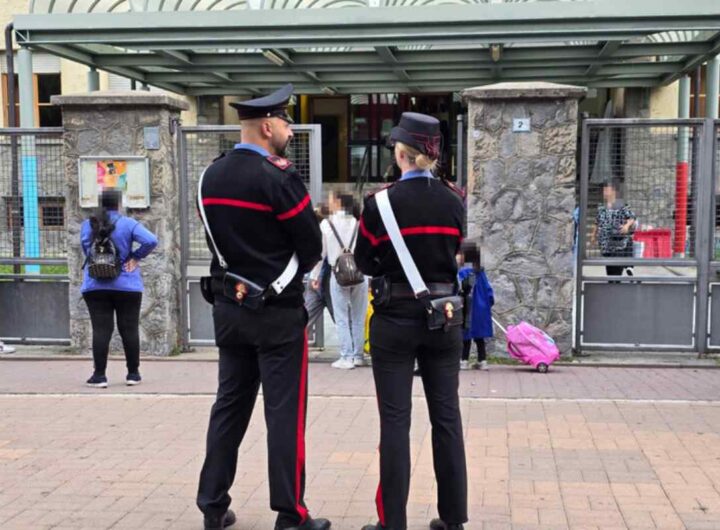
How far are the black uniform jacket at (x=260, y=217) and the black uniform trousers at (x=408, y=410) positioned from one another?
51 cm

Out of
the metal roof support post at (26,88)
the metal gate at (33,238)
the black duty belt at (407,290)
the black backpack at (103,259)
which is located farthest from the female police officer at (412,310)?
the metal roof support post at (26,88)

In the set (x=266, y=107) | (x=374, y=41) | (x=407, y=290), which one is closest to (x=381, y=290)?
(x=407, y=290)

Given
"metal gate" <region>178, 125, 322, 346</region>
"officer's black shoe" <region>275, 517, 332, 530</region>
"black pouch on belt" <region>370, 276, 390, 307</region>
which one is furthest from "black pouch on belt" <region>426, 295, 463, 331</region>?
"metal gate" <region>178, 125, 322, 346</region>

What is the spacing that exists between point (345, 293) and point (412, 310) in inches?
179

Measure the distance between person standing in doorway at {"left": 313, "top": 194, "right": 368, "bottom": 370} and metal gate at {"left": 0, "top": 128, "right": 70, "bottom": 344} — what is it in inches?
117

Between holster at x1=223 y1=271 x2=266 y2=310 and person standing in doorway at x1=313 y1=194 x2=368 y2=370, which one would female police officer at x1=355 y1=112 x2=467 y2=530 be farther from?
person standing in doorway at x1=313 y1=194 x2=368 y2=370

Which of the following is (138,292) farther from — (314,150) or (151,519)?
(151,519)

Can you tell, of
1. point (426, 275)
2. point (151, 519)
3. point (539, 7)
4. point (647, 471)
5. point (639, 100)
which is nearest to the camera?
point (426, 275)

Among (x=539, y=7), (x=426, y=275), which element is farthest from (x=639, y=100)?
(x=426, y=275)

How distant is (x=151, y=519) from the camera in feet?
14.8

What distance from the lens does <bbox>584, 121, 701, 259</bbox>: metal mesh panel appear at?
336 inches

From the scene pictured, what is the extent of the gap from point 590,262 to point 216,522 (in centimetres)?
560

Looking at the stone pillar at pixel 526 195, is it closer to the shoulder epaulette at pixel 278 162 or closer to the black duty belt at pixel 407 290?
the black duty belt at pixel 407 290

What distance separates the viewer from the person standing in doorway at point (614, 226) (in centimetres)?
856
